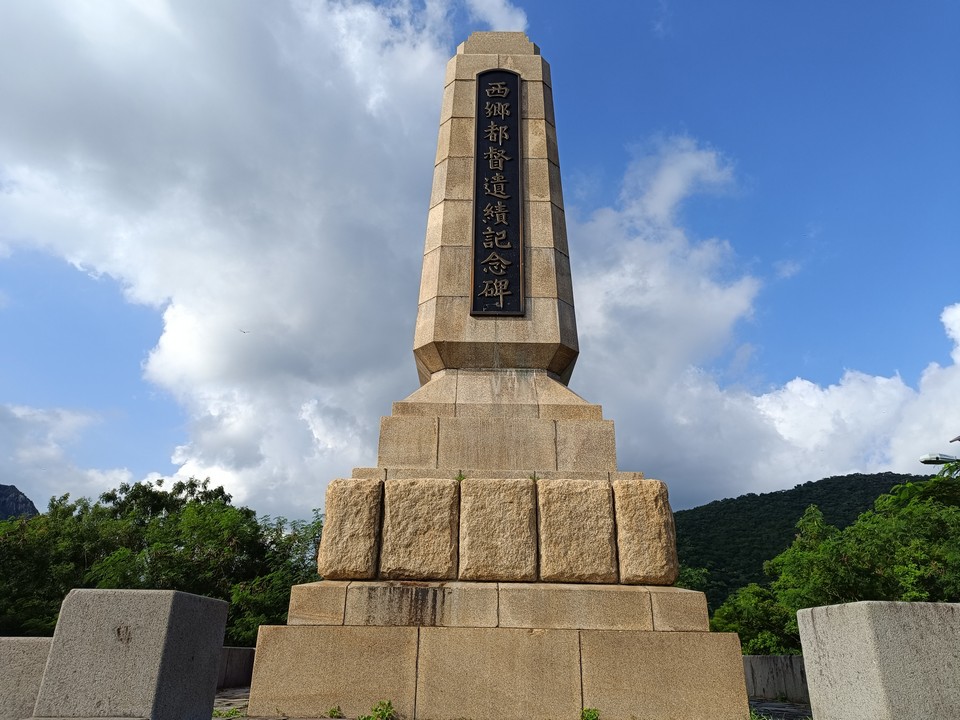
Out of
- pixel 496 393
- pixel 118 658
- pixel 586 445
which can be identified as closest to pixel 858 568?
pixel 586 445

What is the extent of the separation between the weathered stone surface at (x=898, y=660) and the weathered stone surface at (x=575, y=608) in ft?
6.45

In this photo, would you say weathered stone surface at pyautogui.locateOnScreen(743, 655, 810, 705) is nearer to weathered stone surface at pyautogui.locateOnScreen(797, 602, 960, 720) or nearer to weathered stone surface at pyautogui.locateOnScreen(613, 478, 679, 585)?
weathered stone surface at pyautogui.locateOnScreen(613, 478, 679, 585)

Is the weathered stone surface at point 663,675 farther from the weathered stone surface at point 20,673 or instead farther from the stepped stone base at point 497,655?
the weathered stone surface at point 20,673

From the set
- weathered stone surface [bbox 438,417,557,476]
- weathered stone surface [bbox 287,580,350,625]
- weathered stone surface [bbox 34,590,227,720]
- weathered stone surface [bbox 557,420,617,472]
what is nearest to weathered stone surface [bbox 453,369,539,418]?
weathered stone surface [bbox 438,417,557,476]

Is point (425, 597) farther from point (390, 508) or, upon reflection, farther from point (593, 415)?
point (593, 415)

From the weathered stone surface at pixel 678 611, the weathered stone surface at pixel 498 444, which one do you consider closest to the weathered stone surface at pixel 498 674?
the weathered stone surface at pixel 678 611

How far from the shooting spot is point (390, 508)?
6109mm

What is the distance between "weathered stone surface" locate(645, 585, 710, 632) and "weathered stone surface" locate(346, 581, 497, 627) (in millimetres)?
1376

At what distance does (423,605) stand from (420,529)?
2.16 ft

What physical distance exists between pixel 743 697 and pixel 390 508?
10.9ft

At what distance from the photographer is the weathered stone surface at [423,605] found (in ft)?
18.5

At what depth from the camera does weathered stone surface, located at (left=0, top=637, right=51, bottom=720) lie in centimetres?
410

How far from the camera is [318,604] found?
5.70 m

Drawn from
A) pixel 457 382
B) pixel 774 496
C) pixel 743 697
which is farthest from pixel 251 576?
pixel 774 496
